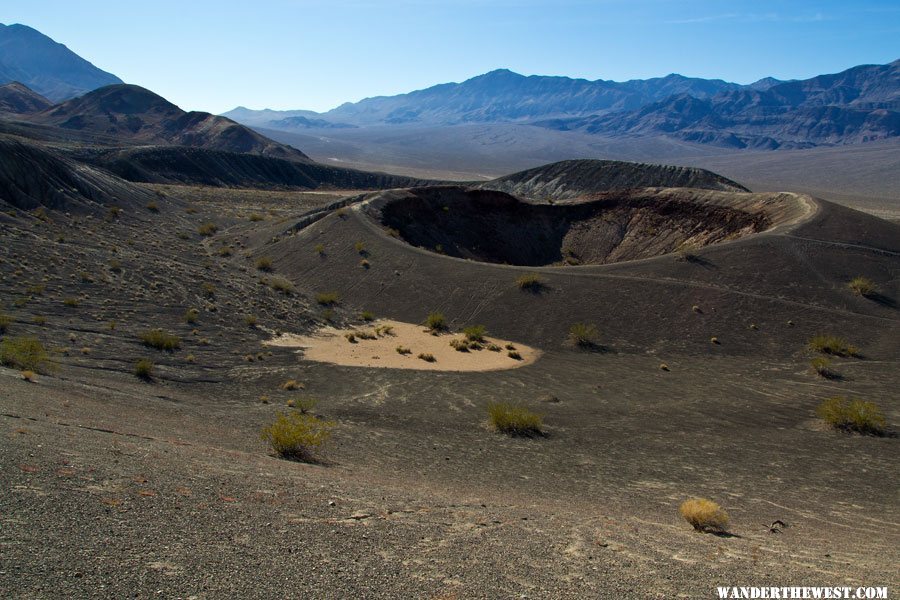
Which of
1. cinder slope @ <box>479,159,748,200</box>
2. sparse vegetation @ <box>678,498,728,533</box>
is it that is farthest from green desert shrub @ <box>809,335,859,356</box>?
cinder slope @ <box>479,159,748,200</box>

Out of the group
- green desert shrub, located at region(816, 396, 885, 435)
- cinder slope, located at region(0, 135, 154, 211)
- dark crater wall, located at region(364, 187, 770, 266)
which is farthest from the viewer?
dark crater wall, located at region(364, 187, 770, 266)

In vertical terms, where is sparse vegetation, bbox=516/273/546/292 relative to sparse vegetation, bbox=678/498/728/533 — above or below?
above

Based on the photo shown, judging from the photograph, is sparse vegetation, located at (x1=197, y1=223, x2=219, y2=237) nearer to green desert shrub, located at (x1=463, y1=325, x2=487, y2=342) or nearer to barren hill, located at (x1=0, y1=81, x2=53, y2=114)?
green desert shrub, located at (x1=463, y1=325, x2=487, y2=342)

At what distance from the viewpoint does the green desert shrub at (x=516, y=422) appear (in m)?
19.1

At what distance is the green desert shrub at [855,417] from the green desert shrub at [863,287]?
16.7 meters

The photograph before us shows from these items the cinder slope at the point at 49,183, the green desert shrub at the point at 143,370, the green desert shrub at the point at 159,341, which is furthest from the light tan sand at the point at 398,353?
the cinder slope at the point at 49,183

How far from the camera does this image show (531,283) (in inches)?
1452

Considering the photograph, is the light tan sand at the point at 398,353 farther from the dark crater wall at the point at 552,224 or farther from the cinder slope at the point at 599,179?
the cinder slope at the point at 599,179

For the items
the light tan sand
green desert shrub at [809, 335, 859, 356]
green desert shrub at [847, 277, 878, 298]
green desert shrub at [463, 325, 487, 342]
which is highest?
green desert shrub at [847, 277, 878, 298]

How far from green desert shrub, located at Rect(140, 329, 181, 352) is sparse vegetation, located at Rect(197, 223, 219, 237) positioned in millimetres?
30109

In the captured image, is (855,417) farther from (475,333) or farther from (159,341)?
(159,341)

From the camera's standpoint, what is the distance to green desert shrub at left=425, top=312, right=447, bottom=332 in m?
34.6

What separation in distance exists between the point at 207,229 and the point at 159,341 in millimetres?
31837

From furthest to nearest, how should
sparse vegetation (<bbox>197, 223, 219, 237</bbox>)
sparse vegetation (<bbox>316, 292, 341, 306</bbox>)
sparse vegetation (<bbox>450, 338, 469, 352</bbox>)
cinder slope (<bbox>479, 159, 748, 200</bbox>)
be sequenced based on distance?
cinder slope (<bbox>479, 159, 748, 200</bbox>)
sparse vegetation (<bbox>197, 223, 219, 237</bbox>)
sparse vegetation (<bbox>316, 292, 341, 306</bbox>)
sparse vegetation (<bbox>450, 338, 469, 352</bbox>)
